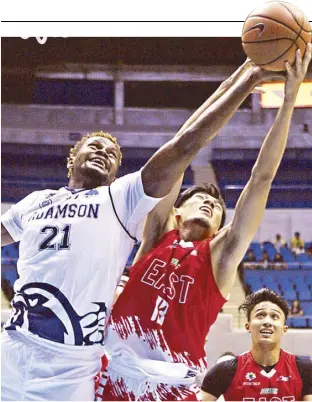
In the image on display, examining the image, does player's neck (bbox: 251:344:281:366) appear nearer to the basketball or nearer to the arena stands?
the arena stands

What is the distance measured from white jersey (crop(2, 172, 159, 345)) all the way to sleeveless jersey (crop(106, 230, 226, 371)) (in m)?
0.09

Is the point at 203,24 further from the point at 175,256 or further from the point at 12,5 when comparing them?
the point at 175,256

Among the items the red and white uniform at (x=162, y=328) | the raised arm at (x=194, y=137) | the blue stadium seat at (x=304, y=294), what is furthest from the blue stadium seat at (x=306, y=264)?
the raised arm at (x=194, y=137)

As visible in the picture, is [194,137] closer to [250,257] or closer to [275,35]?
[275,35]

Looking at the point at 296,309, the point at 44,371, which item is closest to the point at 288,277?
the point at 296,309

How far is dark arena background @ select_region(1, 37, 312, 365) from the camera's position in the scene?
3002 mm

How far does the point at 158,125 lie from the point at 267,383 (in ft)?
9.62

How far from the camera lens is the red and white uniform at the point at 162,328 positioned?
75.2 inches

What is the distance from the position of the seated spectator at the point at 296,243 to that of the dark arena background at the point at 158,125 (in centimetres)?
3

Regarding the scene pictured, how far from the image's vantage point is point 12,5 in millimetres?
2588

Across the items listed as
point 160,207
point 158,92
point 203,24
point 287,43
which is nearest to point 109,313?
point 160,207

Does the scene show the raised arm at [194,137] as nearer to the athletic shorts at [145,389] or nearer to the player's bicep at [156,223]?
the player's bicep at [156,223]

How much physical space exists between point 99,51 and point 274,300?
1454 millimetres

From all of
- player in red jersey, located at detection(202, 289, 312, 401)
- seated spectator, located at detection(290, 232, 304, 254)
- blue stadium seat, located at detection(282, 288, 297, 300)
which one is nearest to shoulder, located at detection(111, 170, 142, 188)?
player in red jersey, located at detection(202, 289, 312, 401)
